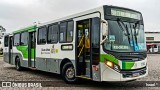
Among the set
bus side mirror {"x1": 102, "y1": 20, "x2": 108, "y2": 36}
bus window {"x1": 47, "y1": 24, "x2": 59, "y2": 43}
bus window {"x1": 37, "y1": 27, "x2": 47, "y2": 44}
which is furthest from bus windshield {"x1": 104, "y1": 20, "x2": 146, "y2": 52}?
bus window {"x1": 37, "y1": 27, "x2": 47, "y2": 44}

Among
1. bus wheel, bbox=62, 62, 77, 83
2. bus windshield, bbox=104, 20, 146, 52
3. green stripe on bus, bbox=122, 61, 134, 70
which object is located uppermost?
bus windshield, bbox=104, 20, 146, 52

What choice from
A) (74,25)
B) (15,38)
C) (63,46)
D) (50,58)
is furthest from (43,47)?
(15,38)

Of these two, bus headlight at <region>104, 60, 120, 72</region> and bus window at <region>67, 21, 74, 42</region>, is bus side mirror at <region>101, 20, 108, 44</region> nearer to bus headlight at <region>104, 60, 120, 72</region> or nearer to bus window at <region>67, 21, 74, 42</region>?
bus headlight at <region>104, 60, 120, 72</region>

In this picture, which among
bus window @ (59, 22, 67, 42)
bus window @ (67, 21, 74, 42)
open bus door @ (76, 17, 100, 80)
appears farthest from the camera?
bus window @ (59, 22, 67, 42)

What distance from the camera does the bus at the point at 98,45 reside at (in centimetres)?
883

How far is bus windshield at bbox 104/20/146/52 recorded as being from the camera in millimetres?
8883

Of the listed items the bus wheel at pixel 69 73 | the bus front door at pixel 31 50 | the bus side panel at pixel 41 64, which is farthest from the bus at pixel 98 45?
the bus front door at pixel 31 50

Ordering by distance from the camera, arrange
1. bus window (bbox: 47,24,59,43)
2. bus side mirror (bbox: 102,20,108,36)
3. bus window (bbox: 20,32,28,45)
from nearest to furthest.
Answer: bus side mirror (bbox: 102,20,108,36), bus window (bbox: 47,24,59,43), bus window (bbox: 20,32,28,45)

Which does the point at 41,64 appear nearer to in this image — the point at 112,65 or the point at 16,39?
the point at 16,39

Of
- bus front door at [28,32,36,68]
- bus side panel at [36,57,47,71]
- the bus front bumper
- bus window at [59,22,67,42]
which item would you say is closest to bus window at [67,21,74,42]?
bus window at [59,22,67,42]

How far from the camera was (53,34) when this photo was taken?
40.4 feet

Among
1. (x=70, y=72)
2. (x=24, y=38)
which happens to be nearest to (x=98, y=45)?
(x=70, y=72)

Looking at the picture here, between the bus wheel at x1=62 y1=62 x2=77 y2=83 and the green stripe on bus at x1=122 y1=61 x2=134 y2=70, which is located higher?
the green stripe on bus at x1=122 y1=61 x2=134 y2=70

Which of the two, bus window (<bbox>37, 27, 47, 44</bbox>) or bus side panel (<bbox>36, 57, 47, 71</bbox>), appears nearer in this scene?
bus side panel (<bbox>36, 57, 47, 71</bbox>)
